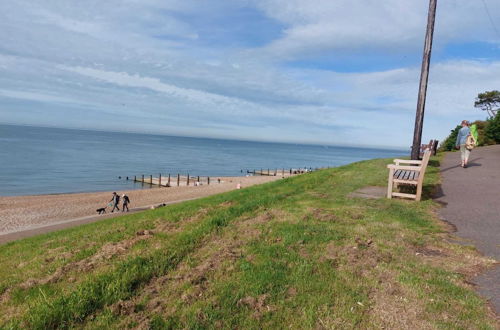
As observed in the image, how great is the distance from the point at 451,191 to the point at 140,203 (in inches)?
1006

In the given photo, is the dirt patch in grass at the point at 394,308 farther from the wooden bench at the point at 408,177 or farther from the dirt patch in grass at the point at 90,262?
the wooden bench at the point at 408,177

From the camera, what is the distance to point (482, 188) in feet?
33.0

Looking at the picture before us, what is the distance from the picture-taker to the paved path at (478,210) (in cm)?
411

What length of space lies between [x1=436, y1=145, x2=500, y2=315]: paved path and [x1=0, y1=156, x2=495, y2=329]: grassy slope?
266 millimetres

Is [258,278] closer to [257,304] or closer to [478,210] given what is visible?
[257,304]

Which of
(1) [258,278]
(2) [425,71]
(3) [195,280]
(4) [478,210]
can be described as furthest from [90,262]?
(2) [425,71]

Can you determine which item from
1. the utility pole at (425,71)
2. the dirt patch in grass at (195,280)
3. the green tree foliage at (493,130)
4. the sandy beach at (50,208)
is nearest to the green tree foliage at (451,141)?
the green tree foliage at (493,130)

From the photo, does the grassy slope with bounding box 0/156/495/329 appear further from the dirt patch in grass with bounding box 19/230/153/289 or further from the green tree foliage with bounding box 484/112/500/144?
the green tree foliage with bounding box 484/112/500/144

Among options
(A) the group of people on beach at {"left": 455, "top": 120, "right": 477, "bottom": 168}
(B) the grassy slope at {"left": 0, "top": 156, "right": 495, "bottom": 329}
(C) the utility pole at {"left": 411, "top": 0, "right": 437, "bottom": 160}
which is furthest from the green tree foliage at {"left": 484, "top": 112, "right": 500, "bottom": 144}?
(B) the grassy slope at {"left": 0, "top": 156, "right": 495, "bottom": 329}

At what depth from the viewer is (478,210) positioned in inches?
298

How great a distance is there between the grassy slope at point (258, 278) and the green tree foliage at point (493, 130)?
29.9 m

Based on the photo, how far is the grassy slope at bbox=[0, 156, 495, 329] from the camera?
Result: 10.7 ft

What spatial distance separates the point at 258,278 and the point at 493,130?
114 ft

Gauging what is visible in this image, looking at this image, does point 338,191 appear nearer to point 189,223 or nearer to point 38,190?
point 189,223
